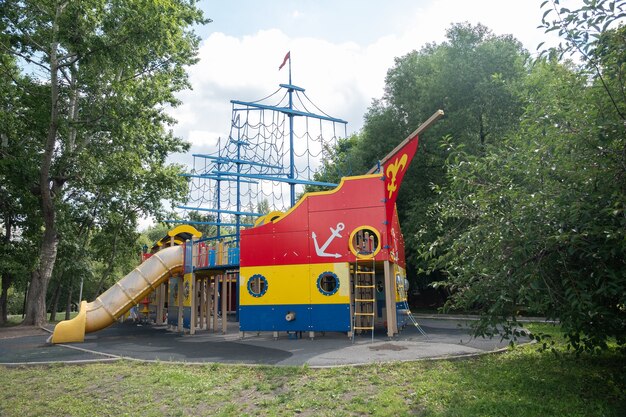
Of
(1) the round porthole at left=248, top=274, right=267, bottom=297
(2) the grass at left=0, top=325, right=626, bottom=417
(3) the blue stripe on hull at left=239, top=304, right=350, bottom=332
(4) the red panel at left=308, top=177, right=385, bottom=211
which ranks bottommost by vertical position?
(2) the grass at left=0, top=325, right=626, bottom=417

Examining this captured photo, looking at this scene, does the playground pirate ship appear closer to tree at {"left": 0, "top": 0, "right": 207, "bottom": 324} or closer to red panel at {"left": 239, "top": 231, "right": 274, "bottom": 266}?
red panel at {"left": 239, "top": 231, "right": 274, "bottom": 266}

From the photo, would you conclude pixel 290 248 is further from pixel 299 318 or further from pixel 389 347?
pixel 389 347

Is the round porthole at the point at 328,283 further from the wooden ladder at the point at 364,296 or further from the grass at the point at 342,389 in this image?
the grass at the point at 342,389

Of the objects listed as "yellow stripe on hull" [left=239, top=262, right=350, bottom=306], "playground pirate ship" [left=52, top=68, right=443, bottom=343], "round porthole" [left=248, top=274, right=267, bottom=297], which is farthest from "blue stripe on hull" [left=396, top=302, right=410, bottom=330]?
"round porthole" [left=248, top=274, right=267, bottom=297]

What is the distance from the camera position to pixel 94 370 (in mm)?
10070

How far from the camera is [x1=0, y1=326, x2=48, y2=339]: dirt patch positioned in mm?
18873

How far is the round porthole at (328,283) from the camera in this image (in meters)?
14.5

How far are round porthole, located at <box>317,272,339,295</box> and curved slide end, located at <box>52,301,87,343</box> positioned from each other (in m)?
8.11

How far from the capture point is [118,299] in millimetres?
16984

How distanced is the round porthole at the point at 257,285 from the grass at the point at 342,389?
5.42m

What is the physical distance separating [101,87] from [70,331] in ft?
37.0

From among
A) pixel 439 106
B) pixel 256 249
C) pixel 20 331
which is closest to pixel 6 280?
pixel 20 331

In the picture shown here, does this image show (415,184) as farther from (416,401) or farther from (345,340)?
(416,401)

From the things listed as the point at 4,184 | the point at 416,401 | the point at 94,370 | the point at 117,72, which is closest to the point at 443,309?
the point at 416,401
